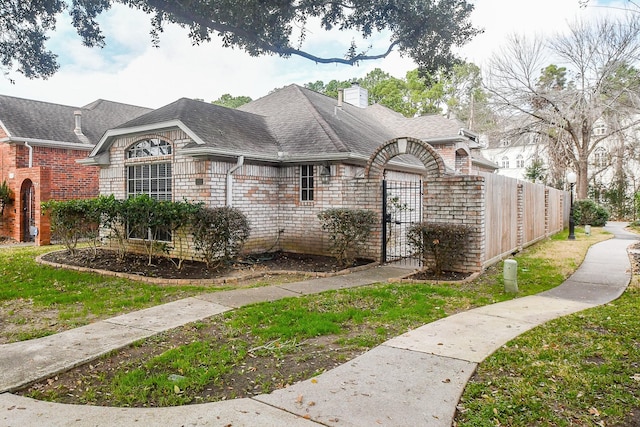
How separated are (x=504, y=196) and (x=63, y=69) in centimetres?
1086

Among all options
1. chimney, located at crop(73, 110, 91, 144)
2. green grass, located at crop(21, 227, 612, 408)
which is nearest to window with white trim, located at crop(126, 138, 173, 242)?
green grass, located at crop(21, 227, 612, 408)

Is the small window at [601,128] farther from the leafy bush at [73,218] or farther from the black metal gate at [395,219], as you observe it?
the leafy bush at [73,218]

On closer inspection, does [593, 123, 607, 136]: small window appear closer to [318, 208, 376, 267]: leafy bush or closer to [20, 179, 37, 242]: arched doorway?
[318, 208, 376, 267]: leafy bush

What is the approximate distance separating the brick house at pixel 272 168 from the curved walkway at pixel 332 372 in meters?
3.56

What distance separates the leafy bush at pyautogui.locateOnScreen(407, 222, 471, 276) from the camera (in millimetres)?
8211

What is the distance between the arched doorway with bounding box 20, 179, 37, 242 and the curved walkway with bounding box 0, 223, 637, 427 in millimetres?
→ 12382

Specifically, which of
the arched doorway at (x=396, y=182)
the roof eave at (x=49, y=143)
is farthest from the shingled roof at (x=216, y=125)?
the roof eave at (x=49, y=143)

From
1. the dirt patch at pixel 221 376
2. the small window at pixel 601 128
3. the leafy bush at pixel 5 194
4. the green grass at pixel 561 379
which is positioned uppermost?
the small window at pixel 601 128

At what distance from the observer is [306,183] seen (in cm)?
1159

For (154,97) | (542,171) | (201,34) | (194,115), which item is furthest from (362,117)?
(154,97)

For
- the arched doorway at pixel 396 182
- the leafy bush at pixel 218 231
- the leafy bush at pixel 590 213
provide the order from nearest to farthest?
the leafy bush at pixel 218 231, the arched doorway at pixel 396 182, the leafy bush at pixel 590 213

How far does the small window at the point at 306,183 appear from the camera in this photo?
11.5 meters

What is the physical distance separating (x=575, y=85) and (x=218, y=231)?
2466 centimetres

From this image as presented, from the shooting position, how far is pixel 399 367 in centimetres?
399
